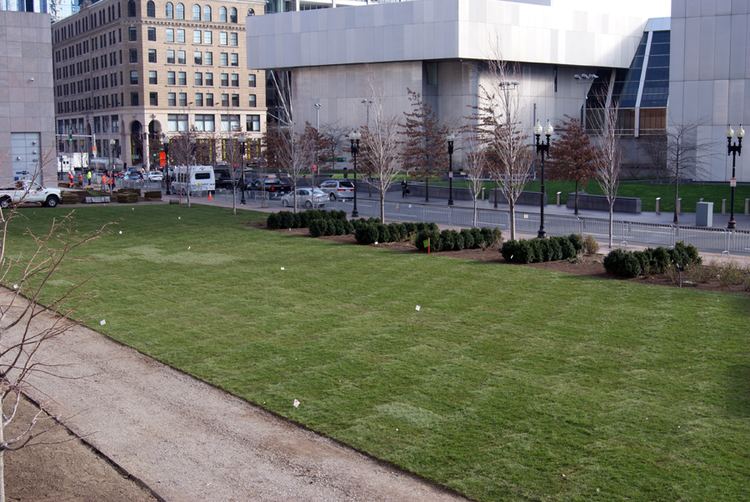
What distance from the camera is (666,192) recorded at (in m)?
61.3

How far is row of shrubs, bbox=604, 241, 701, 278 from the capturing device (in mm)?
26016

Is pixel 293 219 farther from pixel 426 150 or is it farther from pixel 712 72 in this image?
pixel 712 72

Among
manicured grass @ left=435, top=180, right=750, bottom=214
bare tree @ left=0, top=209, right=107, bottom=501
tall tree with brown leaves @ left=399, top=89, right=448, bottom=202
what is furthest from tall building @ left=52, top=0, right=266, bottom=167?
bare tree @ left=0, top=209, right=107, bottom=501

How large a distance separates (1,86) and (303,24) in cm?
4155

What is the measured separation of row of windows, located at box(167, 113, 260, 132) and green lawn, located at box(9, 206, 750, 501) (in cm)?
10403

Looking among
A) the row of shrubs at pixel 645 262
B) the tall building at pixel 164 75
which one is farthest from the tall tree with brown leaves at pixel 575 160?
the tall building at pixel 164 75

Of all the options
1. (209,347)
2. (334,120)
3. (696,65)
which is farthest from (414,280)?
(334,120)

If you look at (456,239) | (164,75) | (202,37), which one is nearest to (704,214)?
(456,239)

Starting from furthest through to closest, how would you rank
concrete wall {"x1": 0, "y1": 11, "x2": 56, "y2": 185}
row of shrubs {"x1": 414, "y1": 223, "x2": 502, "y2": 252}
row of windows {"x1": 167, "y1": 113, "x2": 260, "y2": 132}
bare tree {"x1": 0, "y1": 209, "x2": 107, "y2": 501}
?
row of windows {"x1": 167, "y1": 113, "x2": 260, "y2": 132} → concrete wall {"x1": 0, "y1": 11, "x2": 56, "y2": 185} → row of shrubs {"x1": 414, "y1": 223, "x2": 502, "y2": 252} → bare tree {"x1": 0, "y1": 209, "x2": 107, "y2": 501}

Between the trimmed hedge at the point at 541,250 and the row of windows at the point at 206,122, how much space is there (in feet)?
335

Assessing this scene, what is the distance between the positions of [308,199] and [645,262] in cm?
3546

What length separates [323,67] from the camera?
10294cm

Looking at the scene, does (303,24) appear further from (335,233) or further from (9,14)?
(335,233)

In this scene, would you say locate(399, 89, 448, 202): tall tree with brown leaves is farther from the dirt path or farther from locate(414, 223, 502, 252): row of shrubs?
the dirt path
